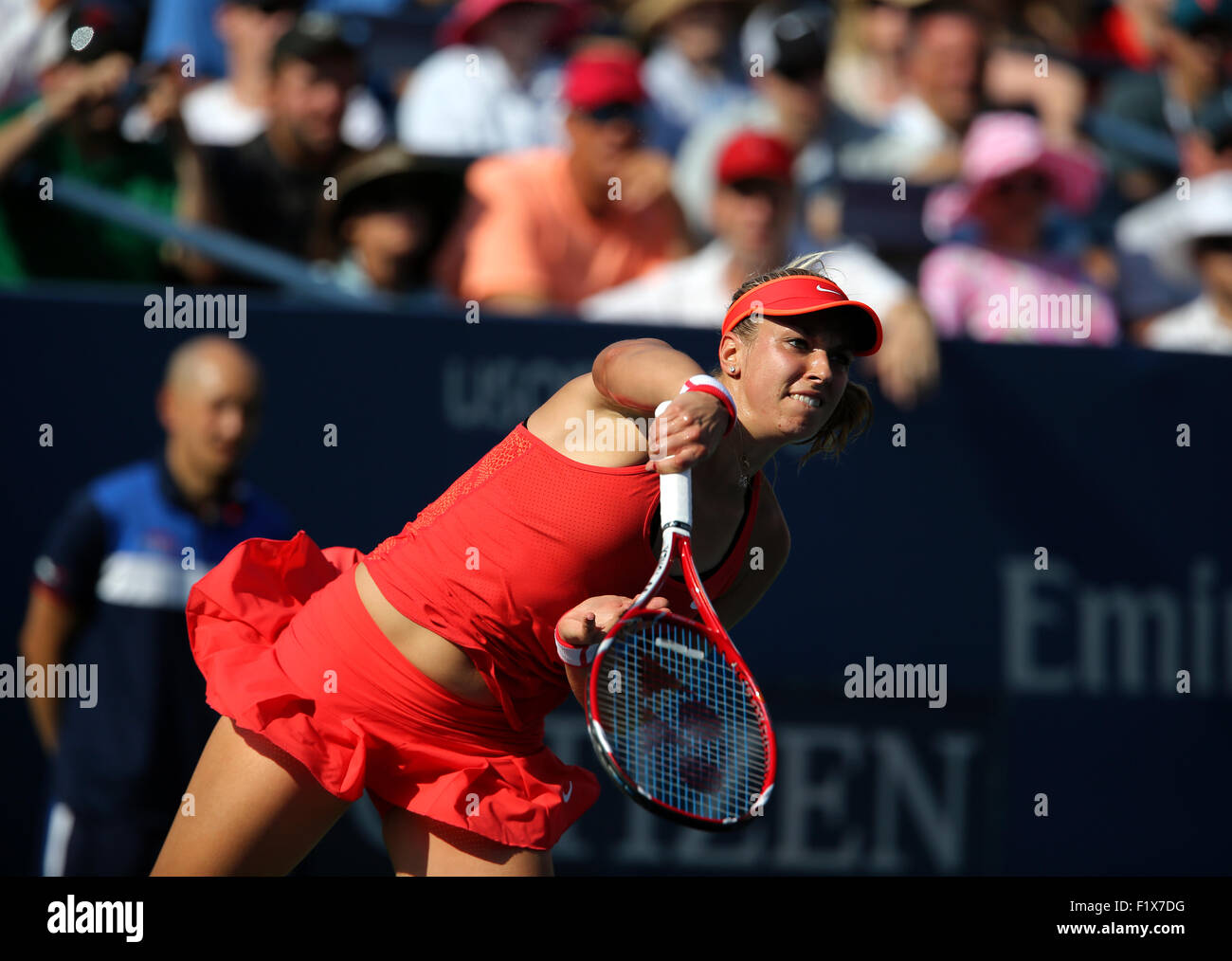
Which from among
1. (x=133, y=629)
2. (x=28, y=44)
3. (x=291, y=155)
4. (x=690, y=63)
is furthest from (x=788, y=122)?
(x=133, y=629)

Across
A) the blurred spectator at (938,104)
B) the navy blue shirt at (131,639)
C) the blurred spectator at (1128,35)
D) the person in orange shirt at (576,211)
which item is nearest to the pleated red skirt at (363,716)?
the navy blue shirt at (131,639)

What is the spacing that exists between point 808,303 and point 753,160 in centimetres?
265

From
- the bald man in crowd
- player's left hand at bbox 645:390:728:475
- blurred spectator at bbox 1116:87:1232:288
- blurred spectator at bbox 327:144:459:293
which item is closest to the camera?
player's left hand at bbox 645:390:728:475

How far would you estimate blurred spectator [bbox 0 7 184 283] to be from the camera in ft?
15.7

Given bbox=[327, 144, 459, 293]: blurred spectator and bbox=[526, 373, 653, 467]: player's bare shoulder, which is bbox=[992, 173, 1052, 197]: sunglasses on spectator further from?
bbox=[526, 373, 653, 467]: player's bare shoulder

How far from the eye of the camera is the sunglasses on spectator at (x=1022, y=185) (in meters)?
5.69

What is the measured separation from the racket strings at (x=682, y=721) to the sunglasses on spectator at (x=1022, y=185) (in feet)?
10.7

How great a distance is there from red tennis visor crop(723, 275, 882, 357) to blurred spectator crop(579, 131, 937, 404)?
204 cm

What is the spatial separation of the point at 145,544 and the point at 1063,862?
2899 millimetres

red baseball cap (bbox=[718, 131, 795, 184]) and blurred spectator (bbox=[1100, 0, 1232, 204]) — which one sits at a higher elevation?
blurred spectator (bbox=[1100, 0, 1232, 204])

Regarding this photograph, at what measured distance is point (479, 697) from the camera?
2916mm

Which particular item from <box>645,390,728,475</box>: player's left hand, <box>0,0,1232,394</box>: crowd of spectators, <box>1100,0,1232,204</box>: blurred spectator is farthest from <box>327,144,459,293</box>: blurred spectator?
<box>1100,0,1232,204</box>: blurred spectator

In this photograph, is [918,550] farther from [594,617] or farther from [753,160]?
[594,617]
